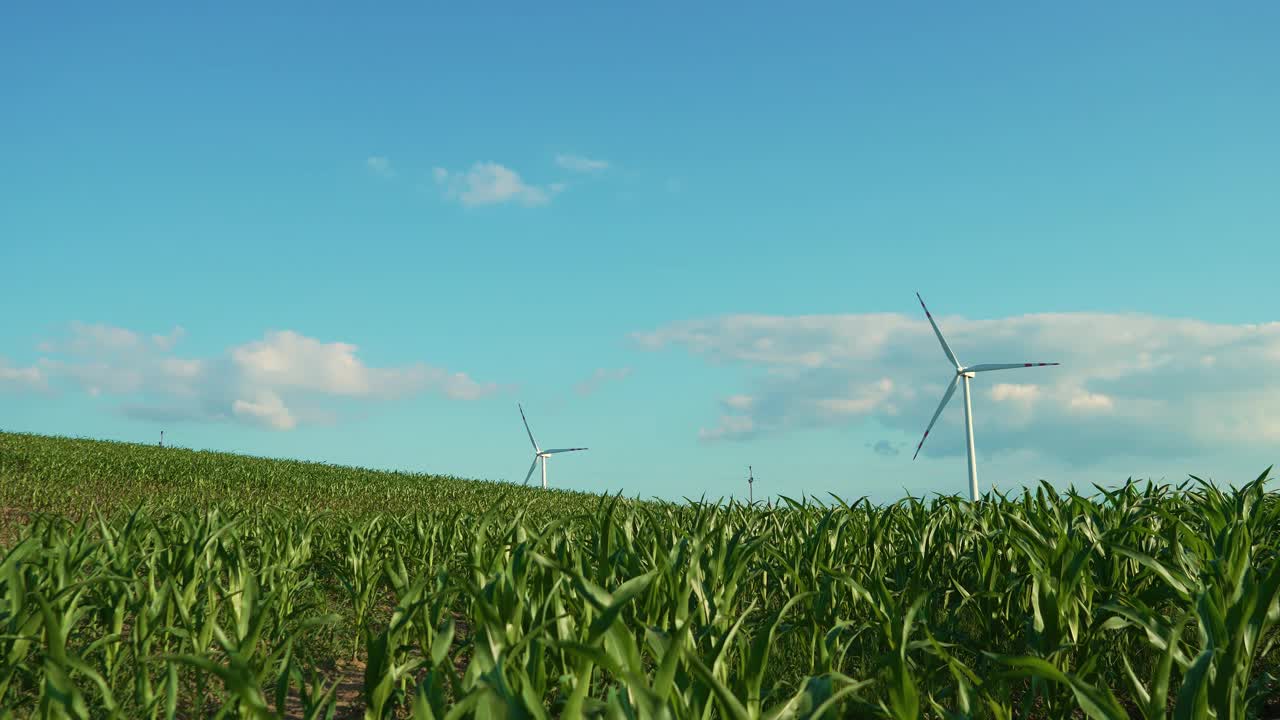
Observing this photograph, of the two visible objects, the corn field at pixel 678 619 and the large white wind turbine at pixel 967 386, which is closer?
the corn field at pixel 678 619

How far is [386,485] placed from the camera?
30672 mm

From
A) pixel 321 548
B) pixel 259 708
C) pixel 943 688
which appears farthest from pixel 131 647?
pixel 943 688

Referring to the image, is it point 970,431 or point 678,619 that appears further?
point 970,431

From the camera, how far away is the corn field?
131 inches

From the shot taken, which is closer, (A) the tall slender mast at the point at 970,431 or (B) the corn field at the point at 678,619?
(B) the corn field at the point at 678,619

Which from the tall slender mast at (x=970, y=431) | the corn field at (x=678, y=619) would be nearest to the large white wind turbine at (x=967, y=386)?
the tall slender mast at (x=970, y=431)

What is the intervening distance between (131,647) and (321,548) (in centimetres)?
343

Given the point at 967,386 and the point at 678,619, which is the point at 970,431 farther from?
the point at 678,619

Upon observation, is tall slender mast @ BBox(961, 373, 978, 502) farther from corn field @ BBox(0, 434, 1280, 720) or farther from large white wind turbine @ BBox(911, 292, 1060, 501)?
corn field @ BBox(0, 434, 1280, 720)

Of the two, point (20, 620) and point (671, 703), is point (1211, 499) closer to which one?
point (671, 703)

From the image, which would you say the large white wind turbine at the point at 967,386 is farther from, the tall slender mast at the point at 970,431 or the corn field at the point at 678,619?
the corn field at the point at 678,619

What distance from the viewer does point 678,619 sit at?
14.8 ft

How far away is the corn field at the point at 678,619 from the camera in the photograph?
3.34m

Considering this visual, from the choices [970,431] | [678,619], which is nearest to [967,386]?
[970,431]
